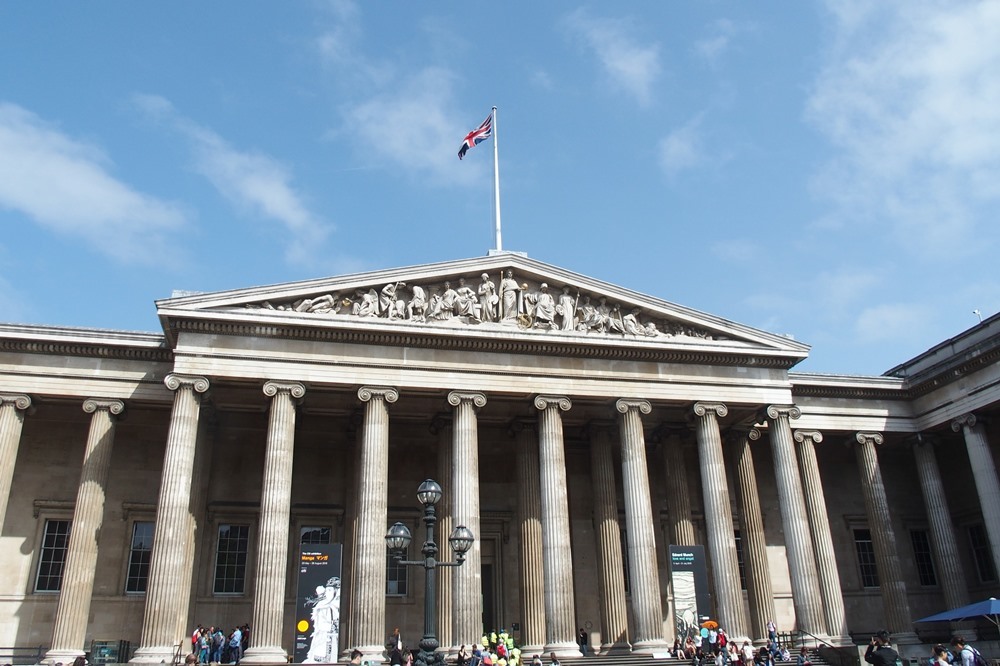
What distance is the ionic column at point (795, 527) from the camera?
27828 millimetres

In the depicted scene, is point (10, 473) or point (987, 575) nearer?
point (10, 473)

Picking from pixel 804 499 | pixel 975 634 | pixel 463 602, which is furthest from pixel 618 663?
pixel 975 634

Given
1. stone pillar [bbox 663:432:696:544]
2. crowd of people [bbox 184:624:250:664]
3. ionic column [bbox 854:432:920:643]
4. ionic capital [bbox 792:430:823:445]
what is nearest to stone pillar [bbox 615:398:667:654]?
stone pillar [bbox 663:432:696:544]

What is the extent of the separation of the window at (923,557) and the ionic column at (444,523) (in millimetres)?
21334

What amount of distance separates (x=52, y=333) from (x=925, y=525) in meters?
35.5

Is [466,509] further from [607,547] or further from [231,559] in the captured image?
[231,559]

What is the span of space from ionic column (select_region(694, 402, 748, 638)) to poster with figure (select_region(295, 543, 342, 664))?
1235cm

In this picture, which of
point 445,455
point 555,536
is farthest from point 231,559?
point 555,536

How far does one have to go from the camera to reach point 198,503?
95.0 feet

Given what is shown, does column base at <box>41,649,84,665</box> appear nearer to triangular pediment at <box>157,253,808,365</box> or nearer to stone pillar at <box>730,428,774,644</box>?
triangular pediment at <box>157,253,808,365</box>

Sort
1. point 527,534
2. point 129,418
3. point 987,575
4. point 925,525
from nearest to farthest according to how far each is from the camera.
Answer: point 527,534 → point 129,418 → point 987,575 → point 925,525

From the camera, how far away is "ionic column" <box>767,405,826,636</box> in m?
27.8

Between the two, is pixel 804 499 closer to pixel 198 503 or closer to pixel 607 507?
pixel 607 507

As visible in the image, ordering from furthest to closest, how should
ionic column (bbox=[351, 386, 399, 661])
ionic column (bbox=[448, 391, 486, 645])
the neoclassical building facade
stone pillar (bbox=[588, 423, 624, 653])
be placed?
1. stone pillar (bbox=[588, 423, 624, 653])
2. the neoclassical building facade
3. ionic column (bbox=[448, 391, 486, 645])
4. ionic column (bbox=[351, 386, 399, 661])
